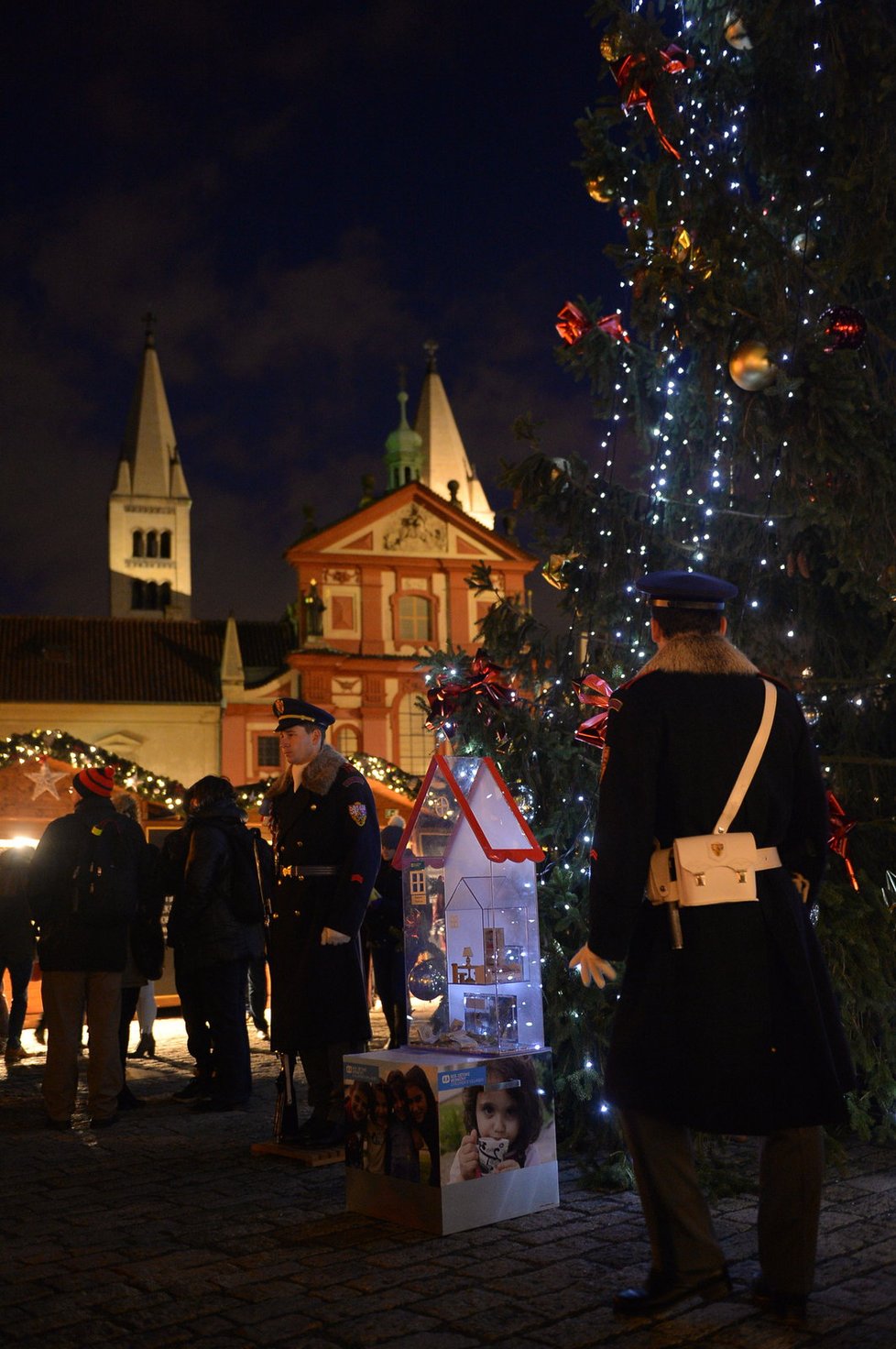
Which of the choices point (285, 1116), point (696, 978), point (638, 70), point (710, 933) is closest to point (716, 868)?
point (710, 933)

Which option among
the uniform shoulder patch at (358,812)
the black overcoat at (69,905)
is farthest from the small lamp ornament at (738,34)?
the black overcoat at (69,905)

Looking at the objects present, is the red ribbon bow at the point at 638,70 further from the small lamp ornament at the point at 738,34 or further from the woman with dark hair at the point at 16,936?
the woman with dark hair at the point at 16,936

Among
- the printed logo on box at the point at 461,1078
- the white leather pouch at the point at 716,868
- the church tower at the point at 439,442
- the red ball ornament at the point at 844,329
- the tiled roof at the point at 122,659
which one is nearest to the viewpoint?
the white leather pouch at the point at 716,868

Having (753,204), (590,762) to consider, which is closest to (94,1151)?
(590,762)

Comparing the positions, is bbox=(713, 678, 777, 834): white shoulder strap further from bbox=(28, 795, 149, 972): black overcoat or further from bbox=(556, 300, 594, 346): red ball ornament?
bbox=(28, 795, 149, 972): black overcoat

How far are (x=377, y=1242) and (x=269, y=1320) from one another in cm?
87

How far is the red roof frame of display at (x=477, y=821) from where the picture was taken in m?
5.11

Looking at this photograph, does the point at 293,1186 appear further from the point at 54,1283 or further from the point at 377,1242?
the point at 54,1283

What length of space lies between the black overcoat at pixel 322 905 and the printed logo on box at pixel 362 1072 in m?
1.05

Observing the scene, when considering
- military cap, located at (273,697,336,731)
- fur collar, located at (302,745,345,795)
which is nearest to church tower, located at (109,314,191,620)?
military cap, located at (273,697,336,731)

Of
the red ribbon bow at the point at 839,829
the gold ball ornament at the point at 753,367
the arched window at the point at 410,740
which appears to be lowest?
the red ribbon bow at the point at 839,829

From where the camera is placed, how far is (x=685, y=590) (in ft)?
12.9

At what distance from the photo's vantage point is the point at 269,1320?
144 inches

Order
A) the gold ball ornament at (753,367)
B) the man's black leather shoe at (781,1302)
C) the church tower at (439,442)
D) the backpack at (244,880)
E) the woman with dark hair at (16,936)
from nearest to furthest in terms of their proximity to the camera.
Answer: the man's black leather shoe at (781,1302) → the gold ball ornament at (753,367) → the backpack at (244,880) → the woman with dark hair at (16,936) → the church tower at (439,442)
